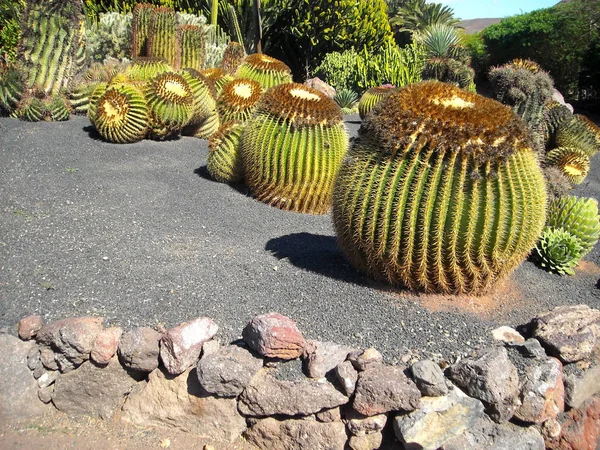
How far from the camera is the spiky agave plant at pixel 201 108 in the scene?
26.6ft

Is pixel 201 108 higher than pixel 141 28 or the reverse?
the reverse

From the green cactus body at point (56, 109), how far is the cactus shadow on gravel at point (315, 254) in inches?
206

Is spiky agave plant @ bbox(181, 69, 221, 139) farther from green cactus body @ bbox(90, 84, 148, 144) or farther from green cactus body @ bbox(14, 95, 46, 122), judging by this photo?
green cactus body @ bbox(14, 95, 46, 122)

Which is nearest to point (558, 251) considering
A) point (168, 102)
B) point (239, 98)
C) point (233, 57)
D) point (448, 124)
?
point (448, 124)

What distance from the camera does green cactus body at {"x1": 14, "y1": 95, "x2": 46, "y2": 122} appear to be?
8.33 m

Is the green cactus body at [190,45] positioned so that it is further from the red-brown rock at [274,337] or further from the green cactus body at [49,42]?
the red-brown rock at [274,337]

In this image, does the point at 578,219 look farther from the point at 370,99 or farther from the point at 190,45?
the point at 190,45

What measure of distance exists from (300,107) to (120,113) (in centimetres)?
305

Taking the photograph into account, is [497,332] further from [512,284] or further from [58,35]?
[58,35]

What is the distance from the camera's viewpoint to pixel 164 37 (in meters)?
10.8

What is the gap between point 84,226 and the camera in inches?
187

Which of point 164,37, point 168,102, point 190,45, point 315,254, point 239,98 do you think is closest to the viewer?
point 315,254

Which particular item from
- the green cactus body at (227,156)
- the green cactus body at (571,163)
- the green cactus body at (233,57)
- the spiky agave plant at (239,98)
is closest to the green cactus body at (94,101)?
the spiky agave plant at (239,98)

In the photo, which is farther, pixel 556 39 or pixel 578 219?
pixel 556 39
